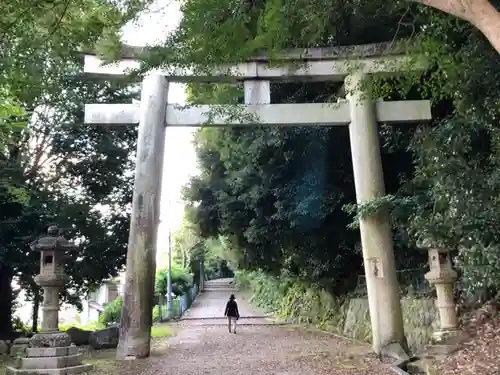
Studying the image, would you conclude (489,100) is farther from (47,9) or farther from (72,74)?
(72,74)

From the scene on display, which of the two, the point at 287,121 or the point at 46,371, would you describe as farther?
the point at 287,121

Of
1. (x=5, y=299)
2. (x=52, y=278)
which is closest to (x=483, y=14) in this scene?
(x=52, y=278)

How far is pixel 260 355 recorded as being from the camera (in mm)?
9398

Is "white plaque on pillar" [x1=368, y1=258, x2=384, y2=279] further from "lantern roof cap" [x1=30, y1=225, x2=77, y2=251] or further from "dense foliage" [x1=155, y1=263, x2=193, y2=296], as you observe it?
"dense foliage" [x1=155, y1=263, x2=193, y2=296]

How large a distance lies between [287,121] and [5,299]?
27.5 feet

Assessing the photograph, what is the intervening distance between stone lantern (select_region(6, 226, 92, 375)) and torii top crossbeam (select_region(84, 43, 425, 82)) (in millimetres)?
3434

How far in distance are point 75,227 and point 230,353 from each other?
200 inches

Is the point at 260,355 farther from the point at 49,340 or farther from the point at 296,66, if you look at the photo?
the point at 296,66

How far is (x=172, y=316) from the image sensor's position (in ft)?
65.9

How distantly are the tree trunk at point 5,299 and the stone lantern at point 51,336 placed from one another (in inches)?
166

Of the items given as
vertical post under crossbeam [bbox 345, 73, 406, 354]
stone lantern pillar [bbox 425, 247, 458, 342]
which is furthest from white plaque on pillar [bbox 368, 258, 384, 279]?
stone lantern pillar [bbox 425, 247, 458, 342]

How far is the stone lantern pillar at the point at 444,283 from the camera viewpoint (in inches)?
297

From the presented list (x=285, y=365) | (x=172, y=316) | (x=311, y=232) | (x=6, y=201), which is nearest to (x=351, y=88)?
(x=311, y=232)

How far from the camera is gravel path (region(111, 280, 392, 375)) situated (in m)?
7.62
